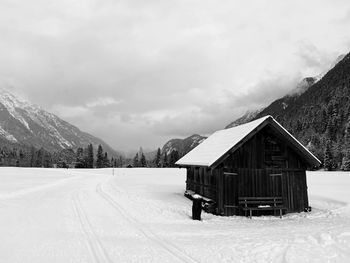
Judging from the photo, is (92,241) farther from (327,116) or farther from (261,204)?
(327,116)

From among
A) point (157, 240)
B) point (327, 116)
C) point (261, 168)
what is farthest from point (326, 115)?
point (157, 240)

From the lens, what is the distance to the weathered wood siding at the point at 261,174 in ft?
73.0

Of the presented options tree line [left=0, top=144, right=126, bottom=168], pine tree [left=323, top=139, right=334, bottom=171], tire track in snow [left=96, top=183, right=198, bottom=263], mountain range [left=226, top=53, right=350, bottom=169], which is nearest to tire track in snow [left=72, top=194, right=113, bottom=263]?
tire track in snow [left=96, top=183, right=198, bottom=263]

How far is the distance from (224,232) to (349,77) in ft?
612

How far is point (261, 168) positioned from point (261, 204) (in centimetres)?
247

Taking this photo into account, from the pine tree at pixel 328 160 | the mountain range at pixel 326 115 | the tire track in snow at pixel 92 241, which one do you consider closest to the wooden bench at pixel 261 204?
the tire track in snow at pixel 92 241

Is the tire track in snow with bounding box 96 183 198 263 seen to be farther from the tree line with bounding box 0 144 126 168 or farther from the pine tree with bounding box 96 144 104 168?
the pine tree with bounding box 96 144 104 168

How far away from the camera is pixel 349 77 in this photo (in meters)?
174

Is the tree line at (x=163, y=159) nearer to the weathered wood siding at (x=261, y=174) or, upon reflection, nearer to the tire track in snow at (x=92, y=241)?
the weathered wood siding at (x=261, y=174)

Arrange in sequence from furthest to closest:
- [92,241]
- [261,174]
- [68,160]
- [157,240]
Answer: [68,160], [261,174], [157,240], [92,241]

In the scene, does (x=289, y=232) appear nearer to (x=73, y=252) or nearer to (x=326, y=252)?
(x=326, y=252)

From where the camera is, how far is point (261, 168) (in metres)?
22.9

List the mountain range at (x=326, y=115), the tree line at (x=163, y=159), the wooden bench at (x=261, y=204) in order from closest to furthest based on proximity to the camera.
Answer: the wooden bench at (x=261, y=204), the tree line at (x=163, y=159), the mountain range at (x=326, y=115)

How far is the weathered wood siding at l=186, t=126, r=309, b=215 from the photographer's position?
2227 centimetres
